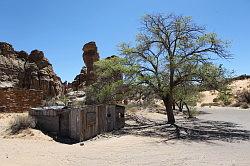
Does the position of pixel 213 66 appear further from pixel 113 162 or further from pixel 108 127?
pixel 113 162

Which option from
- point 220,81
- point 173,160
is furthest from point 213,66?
point 173,160

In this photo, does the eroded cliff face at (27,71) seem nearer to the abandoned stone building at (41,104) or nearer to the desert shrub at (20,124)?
the abandoned stone building at (41,104)

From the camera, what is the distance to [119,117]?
22359 millimetres

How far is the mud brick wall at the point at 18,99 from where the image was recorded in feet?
78.7

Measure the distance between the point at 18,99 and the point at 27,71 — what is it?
16.7 m

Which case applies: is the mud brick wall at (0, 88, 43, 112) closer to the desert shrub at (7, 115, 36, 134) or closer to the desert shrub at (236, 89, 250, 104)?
the desert shrub at (7, 115, 36, 134)

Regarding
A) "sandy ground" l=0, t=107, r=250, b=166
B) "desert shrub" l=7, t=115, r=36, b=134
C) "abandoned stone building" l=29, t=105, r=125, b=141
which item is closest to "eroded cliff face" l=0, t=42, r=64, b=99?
"abandoned stone building" l=29, t=105, r=125, b=141

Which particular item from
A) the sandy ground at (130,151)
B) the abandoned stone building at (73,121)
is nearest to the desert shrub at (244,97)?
the sandy ground at (130,151)

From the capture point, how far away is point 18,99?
24.8m

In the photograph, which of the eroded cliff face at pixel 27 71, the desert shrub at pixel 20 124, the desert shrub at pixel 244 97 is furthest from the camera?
the desert shrub at pixel 244 97

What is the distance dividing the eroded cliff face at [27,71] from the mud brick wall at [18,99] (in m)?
10.7

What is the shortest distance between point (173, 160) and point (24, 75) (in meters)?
31.2

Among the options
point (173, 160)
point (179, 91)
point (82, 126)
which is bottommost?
point (173, 160)

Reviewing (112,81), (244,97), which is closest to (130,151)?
(112,81)
